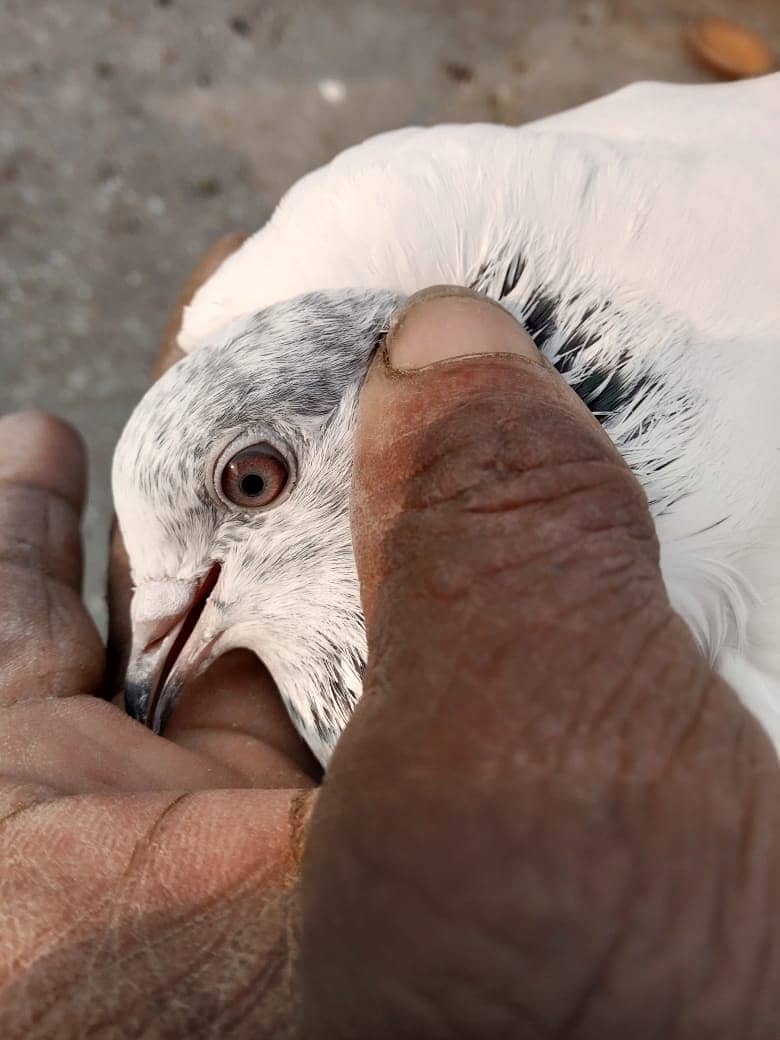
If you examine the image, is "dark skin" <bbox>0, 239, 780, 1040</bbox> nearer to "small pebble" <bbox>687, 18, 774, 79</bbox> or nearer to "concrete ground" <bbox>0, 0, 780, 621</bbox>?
"concrete ground" <bbox>0, 0, 780, 621</bbox>

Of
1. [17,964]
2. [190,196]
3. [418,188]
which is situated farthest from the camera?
[190,196]

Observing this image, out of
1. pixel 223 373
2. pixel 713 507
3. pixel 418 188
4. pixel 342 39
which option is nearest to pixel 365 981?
pixel 713 507

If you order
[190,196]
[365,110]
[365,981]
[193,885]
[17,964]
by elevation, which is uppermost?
[365,110]

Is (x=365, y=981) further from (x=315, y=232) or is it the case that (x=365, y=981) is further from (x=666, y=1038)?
(x=315, y=232)

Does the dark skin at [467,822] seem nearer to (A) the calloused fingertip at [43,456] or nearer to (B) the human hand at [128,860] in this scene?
(B) the human hand at [128,860]

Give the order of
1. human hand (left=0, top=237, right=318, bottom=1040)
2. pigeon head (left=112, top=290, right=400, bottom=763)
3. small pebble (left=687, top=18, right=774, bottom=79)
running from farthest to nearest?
small pebble (left=687, top=18, right=774, bottom=79), pigeon head (left=112, top=290, right=400, bottom=763), human hand (left=0, top=237, right=318, bottom=1040)

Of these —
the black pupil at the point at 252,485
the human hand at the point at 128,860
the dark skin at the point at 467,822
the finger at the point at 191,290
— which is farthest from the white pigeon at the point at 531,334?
the finger at the point at 191,290

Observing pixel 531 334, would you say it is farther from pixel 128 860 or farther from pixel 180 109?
pixel 180 109

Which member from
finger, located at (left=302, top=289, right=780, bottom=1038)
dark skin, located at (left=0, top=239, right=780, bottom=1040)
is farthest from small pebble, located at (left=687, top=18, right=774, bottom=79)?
finger, located at (left=302, top=289, right=780, bottom=1038)

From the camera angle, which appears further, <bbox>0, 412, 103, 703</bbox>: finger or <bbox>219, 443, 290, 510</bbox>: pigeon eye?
<bbox>0, 412, 103, 703</bbox>: finger
